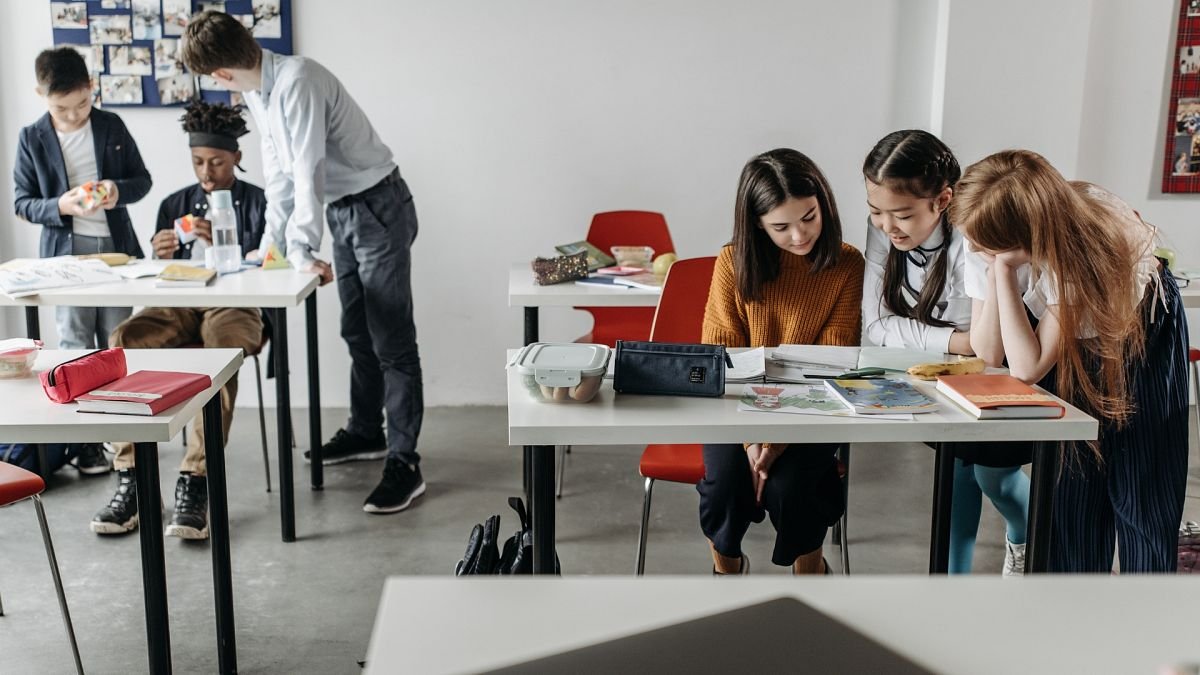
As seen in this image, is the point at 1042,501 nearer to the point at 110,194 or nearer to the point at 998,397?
the point at 998,397

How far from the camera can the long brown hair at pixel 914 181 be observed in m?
2.46

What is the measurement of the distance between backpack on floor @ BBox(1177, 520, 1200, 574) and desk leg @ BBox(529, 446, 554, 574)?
1518 mm

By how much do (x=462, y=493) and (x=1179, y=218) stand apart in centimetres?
337

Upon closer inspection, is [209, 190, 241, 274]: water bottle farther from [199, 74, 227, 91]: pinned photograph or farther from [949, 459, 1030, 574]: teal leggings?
[949, 459, 1030, 574]: teal leggings

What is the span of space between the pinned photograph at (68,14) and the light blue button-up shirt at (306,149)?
1332mm

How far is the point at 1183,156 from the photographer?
4609 mm

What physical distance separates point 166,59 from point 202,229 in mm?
1044

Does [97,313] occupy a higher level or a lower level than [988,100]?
lower

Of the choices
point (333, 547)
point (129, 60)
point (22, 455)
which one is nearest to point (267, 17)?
point (129, 60)

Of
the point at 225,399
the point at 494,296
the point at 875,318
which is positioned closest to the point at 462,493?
the point at 225,399

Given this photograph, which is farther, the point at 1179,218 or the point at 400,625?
the point at 1179,218

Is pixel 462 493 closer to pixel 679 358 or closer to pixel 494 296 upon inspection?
pixel 494 296

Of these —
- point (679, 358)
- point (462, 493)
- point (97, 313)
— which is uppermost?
point (679, 358)

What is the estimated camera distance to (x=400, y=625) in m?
0.92
